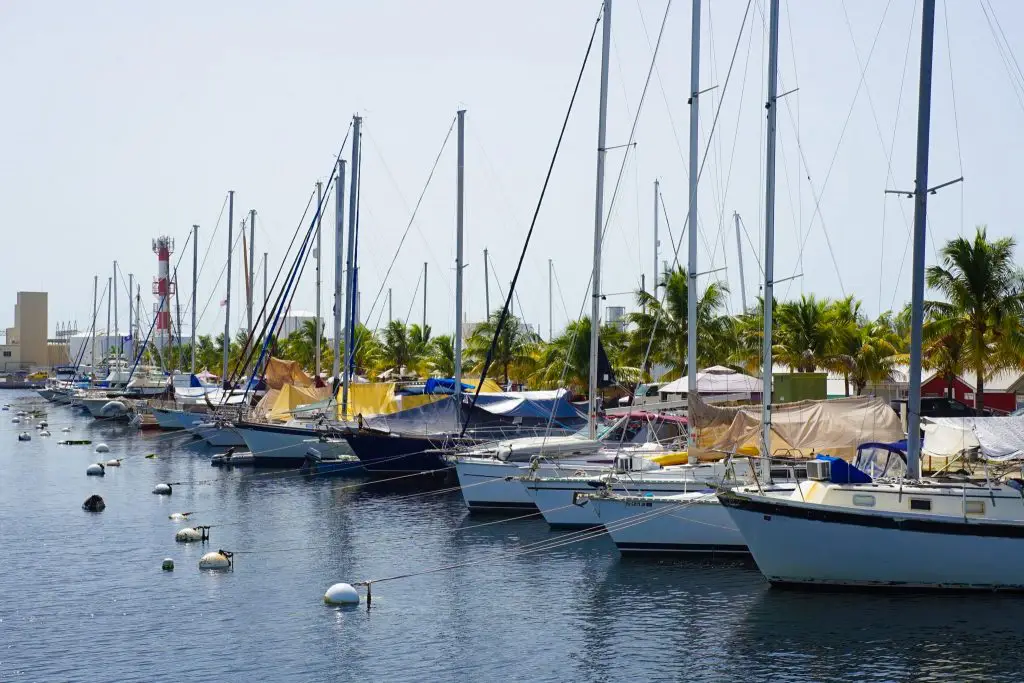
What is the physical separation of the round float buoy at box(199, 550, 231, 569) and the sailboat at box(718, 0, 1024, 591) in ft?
50.0

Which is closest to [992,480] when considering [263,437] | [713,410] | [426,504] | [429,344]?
[713,410]

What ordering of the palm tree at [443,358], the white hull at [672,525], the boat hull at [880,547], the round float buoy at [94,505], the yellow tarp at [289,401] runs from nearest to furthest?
1. the boat hull at [880,547]
2. the white hull at [672,525]
3. the round float buoy at [94,505]
4. the yellow tarp at [289,401]
5. the palm tree at [443,358]

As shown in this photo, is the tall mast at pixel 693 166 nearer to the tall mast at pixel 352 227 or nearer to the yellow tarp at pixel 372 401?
the yellow tarp at pixel 372 401

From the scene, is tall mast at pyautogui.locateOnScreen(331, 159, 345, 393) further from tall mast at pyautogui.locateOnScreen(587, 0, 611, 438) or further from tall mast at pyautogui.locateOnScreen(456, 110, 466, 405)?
tall mast at pyautogui.locateOnScreen(587, 0, 611, 438)

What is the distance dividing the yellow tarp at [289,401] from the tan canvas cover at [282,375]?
4.70 m

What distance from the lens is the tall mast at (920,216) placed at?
29172 millimetres

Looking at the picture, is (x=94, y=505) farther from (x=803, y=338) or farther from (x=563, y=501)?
(x=803, y=338)

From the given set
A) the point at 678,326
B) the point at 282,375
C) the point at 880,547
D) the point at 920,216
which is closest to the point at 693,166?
the point at 920,216

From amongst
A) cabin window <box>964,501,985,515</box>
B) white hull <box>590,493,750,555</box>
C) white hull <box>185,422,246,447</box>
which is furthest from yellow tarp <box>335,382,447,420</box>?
cabin window <box>964,501,985,515</box>

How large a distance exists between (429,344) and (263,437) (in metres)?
42.7

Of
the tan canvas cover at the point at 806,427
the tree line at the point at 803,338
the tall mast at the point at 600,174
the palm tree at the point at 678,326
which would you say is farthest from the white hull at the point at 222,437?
the tan canvas cover at the point at 806,427

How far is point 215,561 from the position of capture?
3484cm

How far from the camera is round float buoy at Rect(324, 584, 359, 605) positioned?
97.1 ft

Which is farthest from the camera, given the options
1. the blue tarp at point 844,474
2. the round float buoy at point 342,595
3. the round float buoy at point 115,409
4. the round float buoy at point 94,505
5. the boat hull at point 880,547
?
the round float buoy at point 115,409
